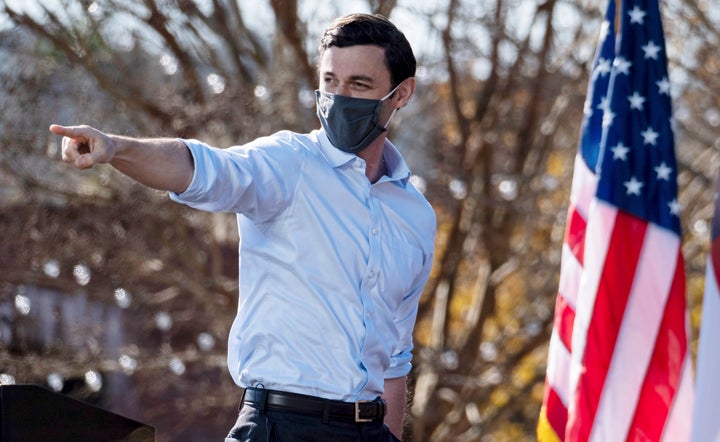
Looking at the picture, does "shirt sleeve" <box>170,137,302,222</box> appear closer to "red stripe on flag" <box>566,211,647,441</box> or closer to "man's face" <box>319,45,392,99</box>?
"man's face" <box>319,45,392,99</box>

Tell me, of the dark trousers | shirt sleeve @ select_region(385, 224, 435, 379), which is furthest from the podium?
shirt sleeve @ select_region(385, 224, 435, 379)

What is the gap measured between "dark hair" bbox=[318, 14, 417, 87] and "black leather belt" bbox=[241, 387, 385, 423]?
0.91 meters

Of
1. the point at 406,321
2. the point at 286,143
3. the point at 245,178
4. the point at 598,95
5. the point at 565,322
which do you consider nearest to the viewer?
the point at 245,178

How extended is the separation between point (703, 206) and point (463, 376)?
2771 millimetres

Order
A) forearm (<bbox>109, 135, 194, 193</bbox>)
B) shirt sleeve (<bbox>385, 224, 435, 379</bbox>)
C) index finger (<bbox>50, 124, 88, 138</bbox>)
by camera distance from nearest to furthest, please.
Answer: index finger (<bbox>50, 124, 88, 138</bbox>), forearm (<bbox>109, 135, 194, 193</bbox>), shirt sleeve (<bbox>385, 224, 435, 379</bbox>)

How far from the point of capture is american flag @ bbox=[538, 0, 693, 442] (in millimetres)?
4477

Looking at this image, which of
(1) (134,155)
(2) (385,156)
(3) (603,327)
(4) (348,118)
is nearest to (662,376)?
(3) (603,327)

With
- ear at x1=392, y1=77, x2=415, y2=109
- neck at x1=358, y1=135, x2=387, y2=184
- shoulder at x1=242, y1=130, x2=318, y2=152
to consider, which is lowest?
neck at x1=358, y1=135, x2=387, y2=184

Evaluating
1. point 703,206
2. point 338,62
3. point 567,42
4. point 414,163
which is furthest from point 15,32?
point 338,62

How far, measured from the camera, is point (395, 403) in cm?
357

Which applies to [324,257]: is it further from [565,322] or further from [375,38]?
[565,322]

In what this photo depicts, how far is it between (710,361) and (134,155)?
102 inches

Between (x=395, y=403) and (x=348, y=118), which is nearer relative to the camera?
(x=348, y=118)

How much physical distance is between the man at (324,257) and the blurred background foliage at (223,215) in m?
6.02
